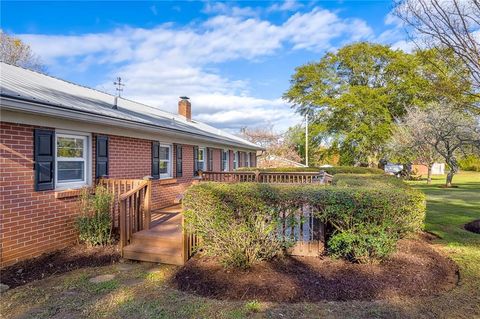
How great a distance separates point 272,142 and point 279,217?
3517 centimetres

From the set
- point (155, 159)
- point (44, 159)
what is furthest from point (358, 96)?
point (44, 159)

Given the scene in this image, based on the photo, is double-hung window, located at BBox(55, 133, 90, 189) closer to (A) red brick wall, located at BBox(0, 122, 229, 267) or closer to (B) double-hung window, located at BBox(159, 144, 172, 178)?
(A) red brick wall, located at BBox(0, 122, 229, 267)

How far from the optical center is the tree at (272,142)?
126 ft

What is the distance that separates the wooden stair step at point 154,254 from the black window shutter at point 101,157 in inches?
87.3

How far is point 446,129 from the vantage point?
15789 mm

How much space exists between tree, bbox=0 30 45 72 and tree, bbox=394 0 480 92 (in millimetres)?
25257

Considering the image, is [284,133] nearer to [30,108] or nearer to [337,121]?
[337,121]

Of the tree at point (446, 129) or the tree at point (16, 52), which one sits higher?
the tree at point (16, 52)

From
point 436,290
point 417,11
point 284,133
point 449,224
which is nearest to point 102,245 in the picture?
point 436,290

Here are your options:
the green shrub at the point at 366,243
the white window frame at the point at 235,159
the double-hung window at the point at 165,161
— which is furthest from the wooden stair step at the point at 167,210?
the white window frame at the point at 235,159

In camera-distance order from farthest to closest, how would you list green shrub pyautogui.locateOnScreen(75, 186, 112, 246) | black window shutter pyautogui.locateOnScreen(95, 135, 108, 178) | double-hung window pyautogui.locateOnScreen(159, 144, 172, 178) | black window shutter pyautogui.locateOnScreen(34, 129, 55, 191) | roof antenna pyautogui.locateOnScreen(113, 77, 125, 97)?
roof antenna pyautogui.locateOnScreen(113, 77, 125, 97) → double-hung window pyautogui.locateOnScreen(159, 144, 172, 178) → black window shutter pyautogui.locateOnScreen(95, 135, 108, 178) → green shrub pyautogui.locateOnScreen(75, 186, 112, 246) → black window shutter pyautogui.locateOnScreen(34, 129, 55, 191)

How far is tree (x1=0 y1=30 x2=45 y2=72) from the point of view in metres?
22.1

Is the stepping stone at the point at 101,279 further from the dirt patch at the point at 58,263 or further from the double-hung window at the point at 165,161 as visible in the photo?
the double-hung window at the point at 165,161

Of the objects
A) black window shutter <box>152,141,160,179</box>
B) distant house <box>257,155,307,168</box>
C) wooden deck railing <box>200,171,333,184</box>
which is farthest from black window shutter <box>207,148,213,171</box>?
distant house <box>257,155,307,168</box>
